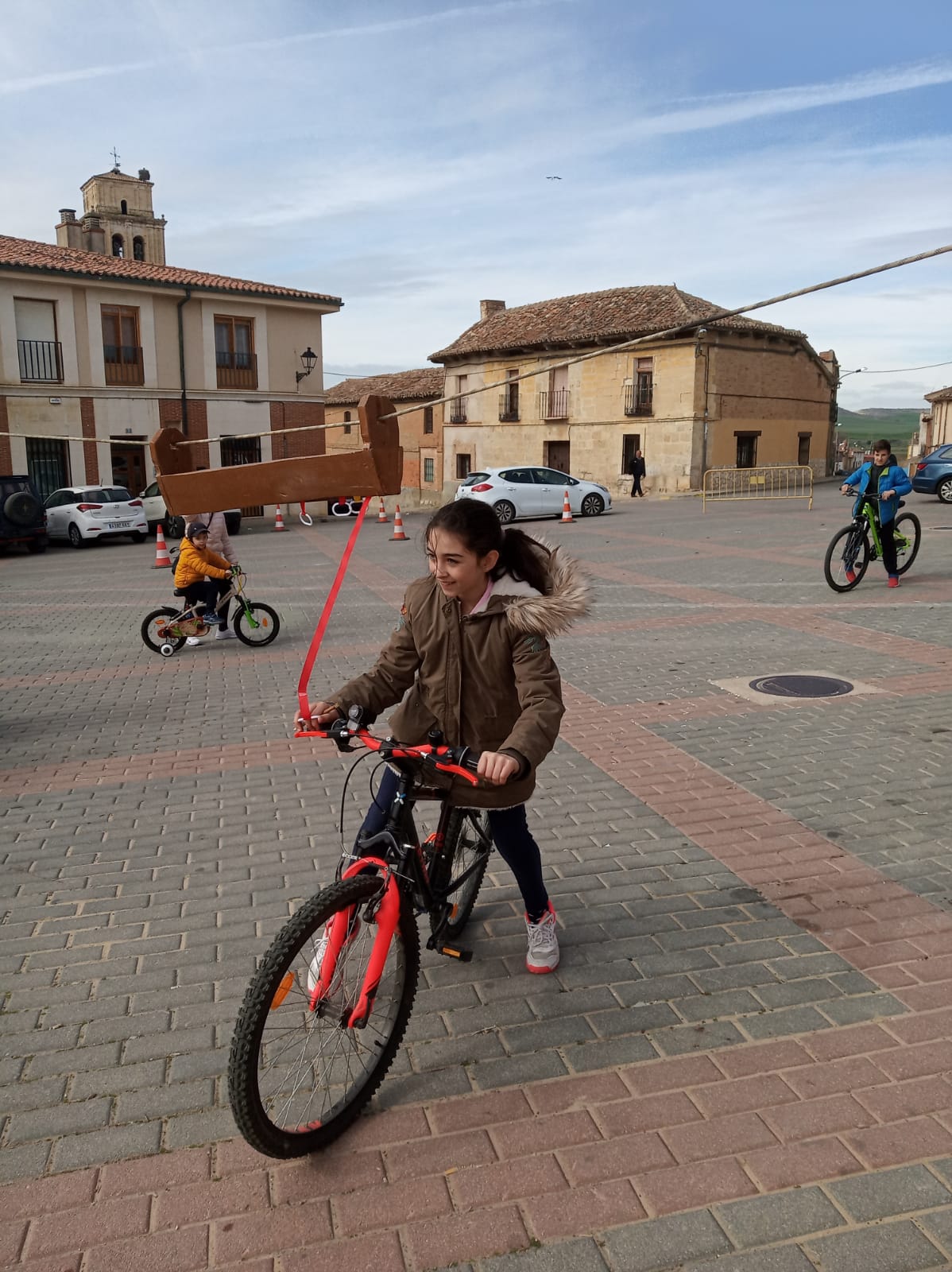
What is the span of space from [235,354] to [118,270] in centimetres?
432

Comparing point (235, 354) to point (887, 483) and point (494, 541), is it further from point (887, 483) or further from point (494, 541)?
point (494, 541)

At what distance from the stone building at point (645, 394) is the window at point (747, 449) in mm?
48

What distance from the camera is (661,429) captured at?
3631 cm

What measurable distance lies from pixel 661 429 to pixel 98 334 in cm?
1929

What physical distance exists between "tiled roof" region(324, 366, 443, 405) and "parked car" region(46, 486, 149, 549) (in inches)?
933

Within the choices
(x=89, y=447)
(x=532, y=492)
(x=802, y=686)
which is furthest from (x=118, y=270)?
(x=802, y=686)

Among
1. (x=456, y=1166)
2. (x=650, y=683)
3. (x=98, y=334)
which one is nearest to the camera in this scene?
(x=456, y=1166)

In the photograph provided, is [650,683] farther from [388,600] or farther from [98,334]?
[98,334]

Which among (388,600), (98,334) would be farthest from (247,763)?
(98,334)

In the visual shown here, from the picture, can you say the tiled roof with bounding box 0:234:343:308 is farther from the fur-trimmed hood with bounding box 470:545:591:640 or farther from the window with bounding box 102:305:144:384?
the fur-trimmed hood with bounding box 470:545:591:640

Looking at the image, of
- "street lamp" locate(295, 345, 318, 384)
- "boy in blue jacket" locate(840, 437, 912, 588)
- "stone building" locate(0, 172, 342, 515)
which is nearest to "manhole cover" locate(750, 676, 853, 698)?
"boy in blue jacket" locate(840, 437, 912, 588)

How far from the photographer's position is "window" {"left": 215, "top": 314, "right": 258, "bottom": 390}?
106 ft

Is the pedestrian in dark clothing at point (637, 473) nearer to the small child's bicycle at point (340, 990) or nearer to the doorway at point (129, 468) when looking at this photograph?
the doorway at point (129, 468)

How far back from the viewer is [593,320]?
39312mm
